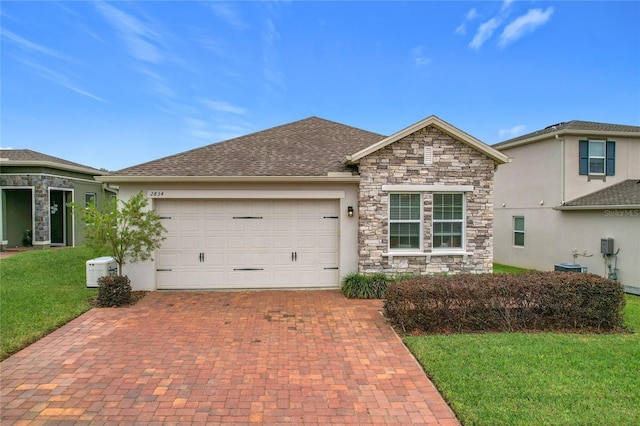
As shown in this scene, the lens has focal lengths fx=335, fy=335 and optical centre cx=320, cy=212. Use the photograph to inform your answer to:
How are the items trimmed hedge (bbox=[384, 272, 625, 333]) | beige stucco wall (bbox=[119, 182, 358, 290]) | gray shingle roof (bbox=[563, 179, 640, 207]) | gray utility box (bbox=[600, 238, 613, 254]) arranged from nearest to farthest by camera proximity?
trimmed hedge (bbox=[384, 272, 625, 333]) < beige stucco wall (bbox=[119, 182, 358, 290]) < gray shingle roof (bbox=[563, 179, 640, 207]) < gray utility box (bbox=[600, 238, 613, 254])

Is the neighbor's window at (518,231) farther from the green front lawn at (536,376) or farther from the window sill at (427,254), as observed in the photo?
the green front lawn at (536,376)

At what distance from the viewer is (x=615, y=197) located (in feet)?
38.6

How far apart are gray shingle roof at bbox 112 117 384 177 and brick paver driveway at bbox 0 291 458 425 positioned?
3819 millimetres

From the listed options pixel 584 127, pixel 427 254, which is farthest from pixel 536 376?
pixel 584 127

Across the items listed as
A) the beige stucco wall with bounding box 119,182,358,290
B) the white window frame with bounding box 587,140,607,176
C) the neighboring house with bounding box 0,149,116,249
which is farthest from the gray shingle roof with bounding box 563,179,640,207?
the neighboring house with bounding box 0,149,116,249

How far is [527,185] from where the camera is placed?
14.7m

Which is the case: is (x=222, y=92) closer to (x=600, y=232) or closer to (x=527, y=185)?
(x=527, y=185)

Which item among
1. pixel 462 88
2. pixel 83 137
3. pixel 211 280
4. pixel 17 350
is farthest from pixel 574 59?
pixel 83 137

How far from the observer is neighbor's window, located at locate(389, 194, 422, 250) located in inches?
363

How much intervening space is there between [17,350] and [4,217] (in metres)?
14.3

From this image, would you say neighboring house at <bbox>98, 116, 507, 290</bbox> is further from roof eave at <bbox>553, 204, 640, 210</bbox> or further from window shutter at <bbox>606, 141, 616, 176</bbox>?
window shutter at <bbox>606, 141, 616, 176</bbox>

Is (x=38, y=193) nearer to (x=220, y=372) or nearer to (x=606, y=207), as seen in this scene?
(x=220, y=372)

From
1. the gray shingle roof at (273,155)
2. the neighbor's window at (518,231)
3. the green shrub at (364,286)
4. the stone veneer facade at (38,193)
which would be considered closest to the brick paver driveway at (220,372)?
the green shrub at (364,286)

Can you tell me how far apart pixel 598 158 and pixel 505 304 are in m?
10.8
